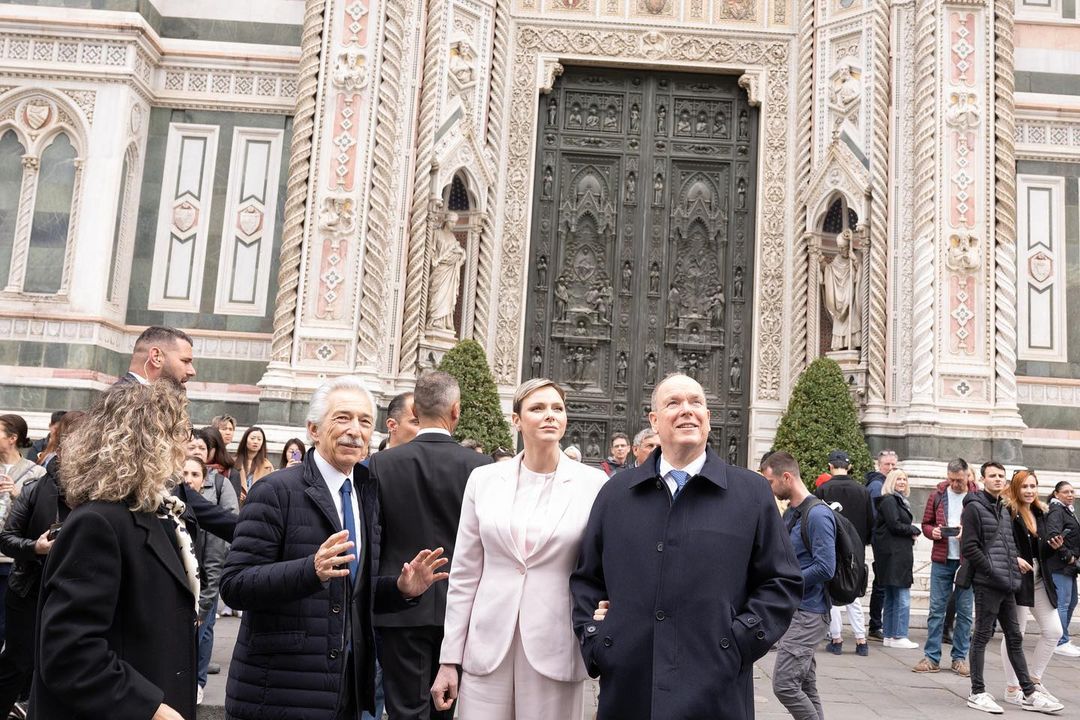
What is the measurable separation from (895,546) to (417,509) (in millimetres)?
6785

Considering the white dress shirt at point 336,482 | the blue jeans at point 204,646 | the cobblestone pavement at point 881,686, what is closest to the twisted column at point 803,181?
the cobblestone pavement at point 881,686

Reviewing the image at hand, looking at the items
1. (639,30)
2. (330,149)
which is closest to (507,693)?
(330,149)

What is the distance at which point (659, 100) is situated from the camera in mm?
16062

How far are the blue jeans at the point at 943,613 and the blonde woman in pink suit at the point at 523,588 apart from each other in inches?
240

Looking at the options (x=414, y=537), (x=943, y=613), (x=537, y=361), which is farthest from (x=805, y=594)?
(x=537, y=361)

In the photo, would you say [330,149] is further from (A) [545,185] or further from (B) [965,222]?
(B) [965,222]

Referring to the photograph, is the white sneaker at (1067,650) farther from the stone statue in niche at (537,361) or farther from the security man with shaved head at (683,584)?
the security man with shaved head at (683,584)

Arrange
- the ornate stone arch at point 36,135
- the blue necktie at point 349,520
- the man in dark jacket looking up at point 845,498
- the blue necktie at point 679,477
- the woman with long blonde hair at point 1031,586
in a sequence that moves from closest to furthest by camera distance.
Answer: the blue necktie at point 679,477 < the blue necktie at point 349,520 < the woman with long blonde hair at point 1031,586 < the man in dark jacket looking up at point 845,498 < the ornate stone arch at point 36,135

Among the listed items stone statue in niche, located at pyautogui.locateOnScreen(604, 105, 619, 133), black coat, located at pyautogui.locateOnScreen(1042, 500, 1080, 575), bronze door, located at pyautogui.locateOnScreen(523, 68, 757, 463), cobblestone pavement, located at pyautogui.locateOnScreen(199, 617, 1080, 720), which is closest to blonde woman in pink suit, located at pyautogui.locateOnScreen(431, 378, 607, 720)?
cobblestone pavement, located at pyautogui.locateOnScreen(199, 617, 1080, 720)

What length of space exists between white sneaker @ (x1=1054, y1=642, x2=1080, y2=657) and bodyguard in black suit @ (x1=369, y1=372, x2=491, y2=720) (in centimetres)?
822

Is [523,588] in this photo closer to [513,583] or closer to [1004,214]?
[513,583]

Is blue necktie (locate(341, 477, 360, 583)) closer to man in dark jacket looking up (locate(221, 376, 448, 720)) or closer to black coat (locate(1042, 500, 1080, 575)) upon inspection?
man in dark jacket looking up (locate(221, 376, 448, 720))

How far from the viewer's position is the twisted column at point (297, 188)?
525 inches

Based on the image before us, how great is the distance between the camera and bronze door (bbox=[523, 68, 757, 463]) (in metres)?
15.5
